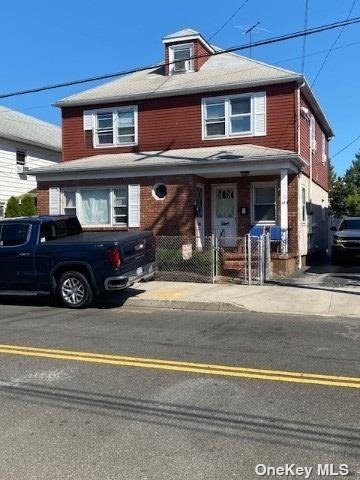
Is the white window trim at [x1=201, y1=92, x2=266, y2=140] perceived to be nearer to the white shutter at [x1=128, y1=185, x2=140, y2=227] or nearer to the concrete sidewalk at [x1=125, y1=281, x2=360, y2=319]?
the white shutter at [x1=128, y1=185, x2=140, y2=227]

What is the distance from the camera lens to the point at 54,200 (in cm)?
2039

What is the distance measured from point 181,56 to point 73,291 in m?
13.1

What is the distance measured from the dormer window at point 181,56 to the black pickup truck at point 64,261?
11.1m

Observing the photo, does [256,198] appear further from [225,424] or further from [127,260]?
[225,424]

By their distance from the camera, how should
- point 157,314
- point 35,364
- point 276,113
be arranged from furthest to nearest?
point 276,113
point 157,314
point 35,364

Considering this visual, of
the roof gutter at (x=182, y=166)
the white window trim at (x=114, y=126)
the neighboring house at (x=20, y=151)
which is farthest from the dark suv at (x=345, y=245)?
the neighboring house at (x=20, y=151)

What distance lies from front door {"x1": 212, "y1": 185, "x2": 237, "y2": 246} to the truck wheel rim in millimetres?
8925

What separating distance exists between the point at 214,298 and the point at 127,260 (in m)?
2.03

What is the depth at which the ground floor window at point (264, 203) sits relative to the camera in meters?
19.2

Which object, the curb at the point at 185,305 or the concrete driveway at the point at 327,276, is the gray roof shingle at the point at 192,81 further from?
the curb at the point at 185,305

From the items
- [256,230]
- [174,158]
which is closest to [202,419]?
[256,230]

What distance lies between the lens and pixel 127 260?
38.3 ft

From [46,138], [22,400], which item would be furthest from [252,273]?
[46,138]

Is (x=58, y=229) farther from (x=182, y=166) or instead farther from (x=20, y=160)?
(x=20, y=160)
